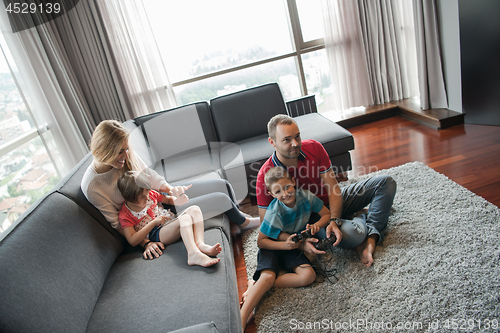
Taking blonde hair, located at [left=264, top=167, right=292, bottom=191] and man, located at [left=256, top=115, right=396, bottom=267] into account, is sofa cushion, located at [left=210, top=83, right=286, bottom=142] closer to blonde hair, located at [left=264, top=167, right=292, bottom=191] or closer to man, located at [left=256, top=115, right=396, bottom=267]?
man, located at [left=256, top=115, right=396, bottom=267]

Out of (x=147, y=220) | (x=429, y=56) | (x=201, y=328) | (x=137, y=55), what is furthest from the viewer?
(x=137, y=55)

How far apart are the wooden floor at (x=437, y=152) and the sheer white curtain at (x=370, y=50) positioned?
566 mm

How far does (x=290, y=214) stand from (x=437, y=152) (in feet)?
5.73

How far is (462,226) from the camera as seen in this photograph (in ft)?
5.66

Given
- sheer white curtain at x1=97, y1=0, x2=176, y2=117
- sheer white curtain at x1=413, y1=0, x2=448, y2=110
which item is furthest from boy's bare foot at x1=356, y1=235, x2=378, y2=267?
sheer white curtain at x1=97, y1=0, x2=176, y2=117

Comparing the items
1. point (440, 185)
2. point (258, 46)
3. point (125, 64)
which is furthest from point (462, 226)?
point (125, 64)

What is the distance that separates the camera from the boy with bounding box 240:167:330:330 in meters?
1.60

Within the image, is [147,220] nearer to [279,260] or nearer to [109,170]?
[109,170]

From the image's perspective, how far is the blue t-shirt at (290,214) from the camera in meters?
1.68

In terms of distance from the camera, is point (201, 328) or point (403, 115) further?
point (403, 115)

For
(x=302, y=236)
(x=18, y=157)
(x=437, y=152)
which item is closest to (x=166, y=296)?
(x=302, y=236)

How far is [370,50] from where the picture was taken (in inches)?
152

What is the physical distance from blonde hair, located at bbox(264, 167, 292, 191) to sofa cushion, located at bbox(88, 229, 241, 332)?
412mm

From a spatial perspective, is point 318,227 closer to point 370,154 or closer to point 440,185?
point 440,185
